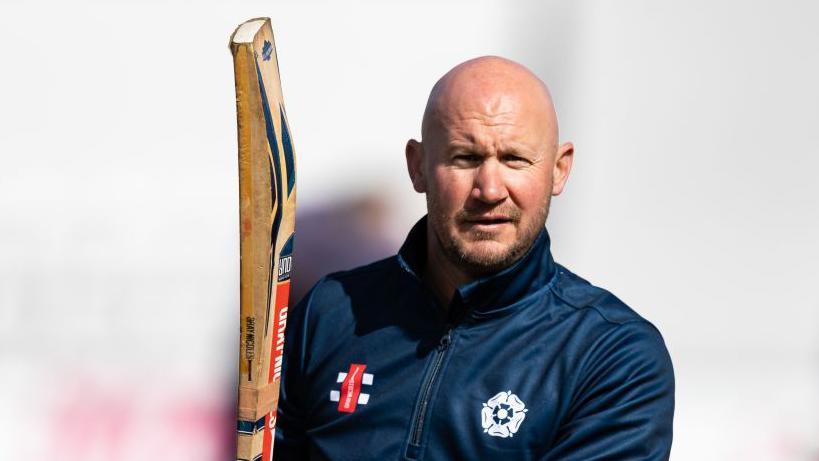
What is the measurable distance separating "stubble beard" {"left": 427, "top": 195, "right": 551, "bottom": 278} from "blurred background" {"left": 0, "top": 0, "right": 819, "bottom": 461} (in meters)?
0.49

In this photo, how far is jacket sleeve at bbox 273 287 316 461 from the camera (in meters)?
2.65

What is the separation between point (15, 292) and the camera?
9.53ft

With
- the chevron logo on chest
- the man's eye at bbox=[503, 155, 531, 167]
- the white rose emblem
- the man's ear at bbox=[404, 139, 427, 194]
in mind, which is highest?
the man's eye at bbox=[503, 155, 531, 167]

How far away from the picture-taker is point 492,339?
94.7 inches

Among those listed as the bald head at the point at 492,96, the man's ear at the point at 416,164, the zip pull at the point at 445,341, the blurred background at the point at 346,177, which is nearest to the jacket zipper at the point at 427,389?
the zip pull at the point at 445,341

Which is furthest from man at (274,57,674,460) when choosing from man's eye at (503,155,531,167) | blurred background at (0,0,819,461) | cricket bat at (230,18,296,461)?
blurred background at (0,0,819,461)

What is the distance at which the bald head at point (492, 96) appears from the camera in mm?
2391

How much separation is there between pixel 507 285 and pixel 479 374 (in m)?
0.20

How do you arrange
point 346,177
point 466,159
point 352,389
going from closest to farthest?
1. point 466,159
2. point 352,389
3. point 346,177

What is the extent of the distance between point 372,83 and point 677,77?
773 millimetres

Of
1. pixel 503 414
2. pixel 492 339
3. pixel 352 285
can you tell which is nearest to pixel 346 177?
pixel 352 285

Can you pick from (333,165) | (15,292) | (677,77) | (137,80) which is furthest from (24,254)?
(677,77)

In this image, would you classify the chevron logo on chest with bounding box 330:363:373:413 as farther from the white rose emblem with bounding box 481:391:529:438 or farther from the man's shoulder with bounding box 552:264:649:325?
the man's shoulder with bounding box 552:264:649:325

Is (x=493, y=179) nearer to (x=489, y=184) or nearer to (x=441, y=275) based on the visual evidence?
(x=489, y=184)
